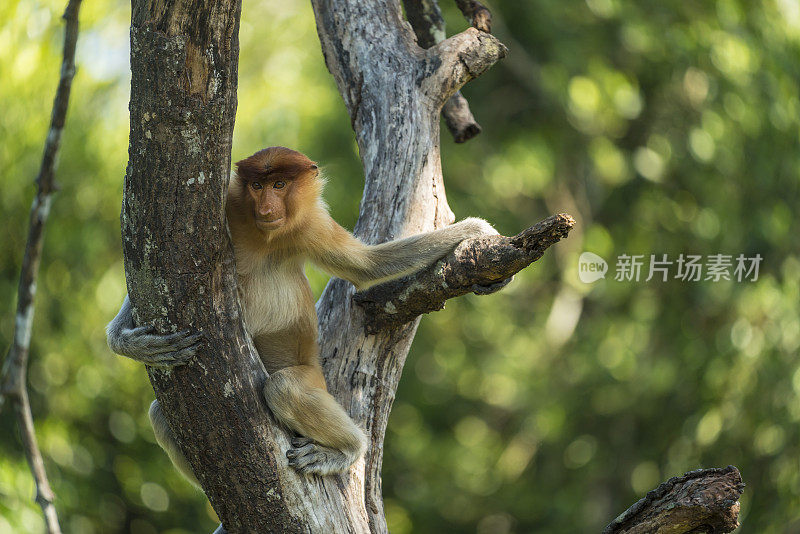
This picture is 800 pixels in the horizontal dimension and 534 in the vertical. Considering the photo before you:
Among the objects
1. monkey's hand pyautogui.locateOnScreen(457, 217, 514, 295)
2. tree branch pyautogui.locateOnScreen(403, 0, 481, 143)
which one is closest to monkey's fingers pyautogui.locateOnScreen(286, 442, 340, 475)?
monkey's hand pyautogui.locateOnScreen(457, 217, 514, 295)

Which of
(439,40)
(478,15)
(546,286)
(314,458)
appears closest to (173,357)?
(314,458)

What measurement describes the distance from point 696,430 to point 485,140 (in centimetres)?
440

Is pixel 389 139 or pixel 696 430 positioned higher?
pixel 389 139

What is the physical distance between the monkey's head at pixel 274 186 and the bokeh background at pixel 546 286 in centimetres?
355

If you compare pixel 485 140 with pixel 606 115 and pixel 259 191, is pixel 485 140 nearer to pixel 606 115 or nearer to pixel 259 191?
pixel 606 115

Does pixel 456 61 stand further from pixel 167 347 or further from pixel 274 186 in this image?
pixel 167 347

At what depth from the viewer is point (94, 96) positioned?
7938mm

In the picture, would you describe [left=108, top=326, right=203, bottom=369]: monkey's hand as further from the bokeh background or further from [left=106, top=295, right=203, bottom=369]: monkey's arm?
the bokeh background

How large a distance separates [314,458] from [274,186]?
0.98m

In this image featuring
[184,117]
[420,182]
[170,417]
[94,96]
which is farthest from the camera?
[94,96]

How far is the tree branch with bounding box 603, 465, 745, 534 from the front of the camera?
8.68 feet

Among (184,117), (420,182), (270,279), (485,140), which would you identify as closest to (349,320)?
(270,279)

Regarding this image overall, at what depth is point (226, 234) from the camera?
2.64m

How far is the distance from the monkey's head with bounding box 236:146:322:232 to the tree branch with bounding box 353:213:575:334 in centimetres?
46
